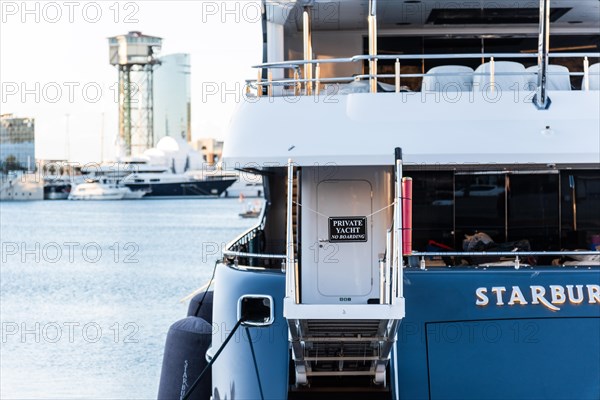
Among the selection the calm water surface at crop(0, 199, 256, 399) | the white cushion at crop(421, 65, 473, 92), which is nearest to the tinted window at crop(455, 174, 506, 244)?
the white cushion at crop(421, 65, 473, 92)

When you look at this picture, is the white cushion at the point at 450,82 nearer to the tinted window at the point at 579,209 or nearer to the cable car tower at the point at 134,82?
the tinted window at the point at 579,209

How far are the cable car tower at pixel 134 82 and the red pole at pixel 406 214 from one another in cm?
13302

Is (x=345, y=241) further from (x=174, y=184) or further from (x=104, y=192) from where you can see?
(x=174, y=184)

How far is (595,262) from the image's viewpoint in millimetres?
12328

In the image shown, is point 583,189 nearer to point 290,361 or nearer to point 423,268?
point 423,268

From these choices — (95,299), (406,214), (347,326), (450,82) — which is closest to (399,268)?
(406,214)

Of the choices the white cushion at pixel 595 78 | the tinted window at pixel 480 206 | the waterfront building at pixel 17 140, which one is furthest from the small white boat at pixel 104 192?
the white cushion at pixel 595 78

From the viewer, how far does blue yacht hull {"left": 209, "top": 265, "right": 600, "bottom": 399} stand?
11430 mm

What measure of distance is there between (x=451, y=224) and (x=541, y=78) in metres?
3.09

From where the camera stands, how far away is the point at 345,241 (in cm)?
1197

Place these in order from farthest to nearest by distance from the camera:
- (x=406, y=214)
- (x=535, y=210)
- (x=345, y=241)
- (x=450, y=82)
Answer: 1. (x=535, y=210)
2. (x=450, y=82)
3. (x=345, y=241)
4. (x=406, y=214)

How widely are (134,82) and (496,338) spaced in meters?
134

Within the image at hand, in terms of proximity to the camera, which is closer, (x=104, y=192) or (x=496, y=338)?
(x=496, y=338)

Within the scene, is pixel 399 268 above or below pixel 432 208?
below
